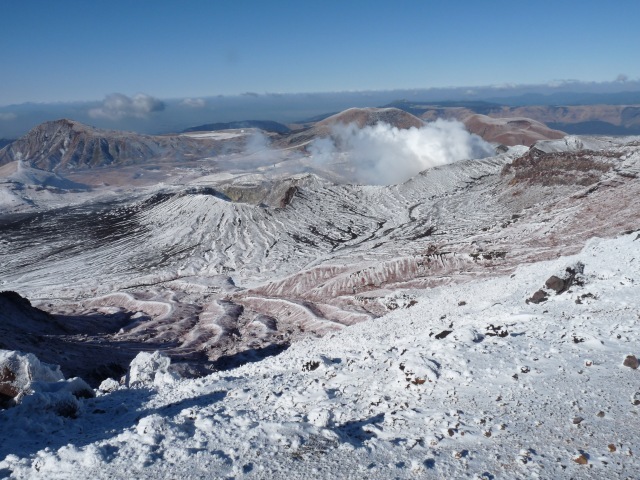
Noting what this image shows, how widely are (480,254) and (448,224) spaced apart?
26.2m

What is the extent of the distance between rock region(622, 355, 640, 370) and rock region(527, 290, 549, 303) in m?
6.85

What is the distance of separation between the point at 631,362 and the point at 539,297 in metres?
7.63

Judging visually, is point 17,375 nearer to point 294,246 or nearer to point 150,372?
point 150,372

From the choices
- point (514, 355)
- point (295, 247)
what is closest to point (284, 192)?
point (295, 247)

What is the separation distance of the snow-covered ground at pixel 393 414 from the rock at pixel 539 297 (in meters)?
1.85

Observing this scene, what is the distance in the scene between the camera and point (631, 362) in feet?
40.8

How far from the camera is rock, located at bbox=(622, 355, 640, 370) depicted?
12.4m

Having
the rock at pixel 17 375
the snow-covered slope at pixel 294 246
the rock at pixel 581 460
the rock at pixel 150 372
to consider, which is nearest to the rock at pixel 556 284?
→ the rock at pixel 581 460

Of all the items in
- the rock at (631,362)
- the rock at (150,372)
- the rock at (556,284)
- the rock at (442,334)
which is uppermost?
the rock at (631,362)

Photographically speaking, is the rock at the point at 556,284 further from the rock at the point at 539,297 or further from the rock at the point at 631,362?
the rock at the point at 631,362

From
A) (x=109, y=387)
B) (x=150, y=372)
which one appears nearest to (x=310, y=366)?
(x=109, y=387)

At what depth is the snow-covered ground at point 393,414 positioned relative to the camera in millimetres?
9398

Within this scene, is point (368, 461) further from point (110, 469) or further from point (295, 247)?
point (295, 247)

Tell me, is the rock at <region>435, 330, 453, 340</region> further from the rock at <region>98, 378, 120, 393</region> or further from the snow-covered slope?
the snow-covered slope
